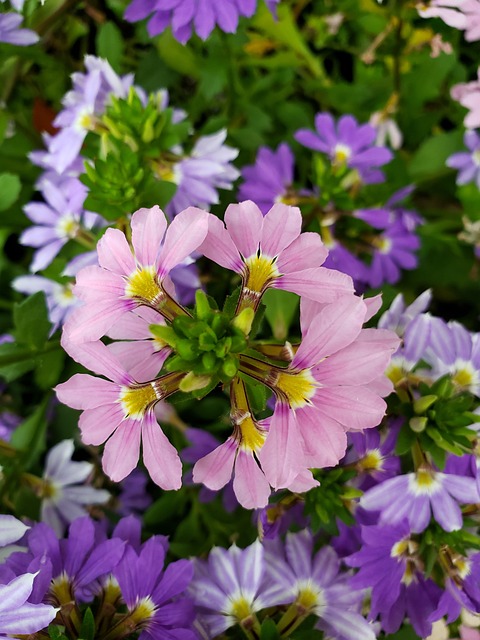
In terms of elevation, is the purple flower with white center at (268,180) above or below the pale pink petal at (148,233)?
below

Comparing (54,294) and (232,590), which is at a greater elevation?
(54,294)

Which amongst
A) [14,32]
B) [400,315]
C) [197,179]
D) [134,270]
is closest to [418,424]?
[400,315]

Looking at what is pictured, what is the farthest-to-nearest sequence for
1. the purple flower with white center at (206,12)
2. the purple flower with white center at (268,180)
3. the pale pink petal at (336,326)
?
the purple flower with white center at (268,180)
the purple flower with white center at (206,12)
the pale pink petal at (336,326)

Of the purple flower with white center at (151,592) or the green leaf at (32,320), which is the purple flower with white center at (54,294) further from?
the purple flower with white center at (151,592)

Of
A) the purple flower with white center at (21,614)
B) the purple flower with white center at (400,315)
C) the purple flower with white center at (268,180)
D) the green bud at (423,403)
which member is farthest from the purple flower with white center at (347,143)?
the purple flower with white center at (21,614)

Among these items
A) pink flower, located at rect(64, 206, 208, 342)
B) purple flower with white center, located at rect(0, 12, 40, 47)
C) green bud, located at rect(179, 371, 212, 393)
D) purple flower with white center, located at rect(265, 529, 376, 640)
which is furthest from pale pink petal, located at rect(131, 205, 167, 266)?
purple flower with white center, located at rect(0, 12, 40, 47)

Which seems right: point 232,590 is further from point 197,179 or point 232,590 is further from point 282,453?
point 197,179

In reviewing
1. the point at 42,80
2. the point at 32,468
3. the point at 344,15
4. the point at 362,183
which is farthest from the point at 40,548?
the point at 344,15
